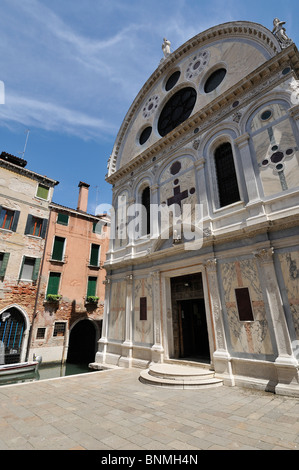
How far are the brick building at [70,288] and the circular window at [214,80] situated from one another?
13.0 meters

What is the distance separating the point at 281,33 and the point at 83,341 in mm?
21233

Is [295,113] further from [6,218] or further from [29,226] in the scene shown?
[6,218]

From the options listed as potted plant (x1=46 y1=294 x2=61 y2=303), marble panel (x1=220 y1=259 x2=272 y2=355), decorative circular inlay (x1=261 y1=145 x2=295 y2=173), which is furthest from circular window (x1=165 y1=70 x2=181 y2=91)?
potted plant (x1=46 y1=294 x2=61 y2=303)

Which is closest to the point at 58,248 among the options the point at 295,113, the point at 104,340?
the point at 104,340

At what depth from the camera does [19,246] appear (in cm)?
1617

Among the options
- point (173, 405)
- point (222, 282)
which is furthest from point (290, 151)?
point (173, 405)

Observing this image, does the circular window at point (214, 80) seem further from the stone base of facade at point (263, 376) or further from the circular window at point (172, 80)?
the stone base of facade at point (263, 376)

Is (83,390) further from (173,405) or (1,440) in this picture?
(1,440)

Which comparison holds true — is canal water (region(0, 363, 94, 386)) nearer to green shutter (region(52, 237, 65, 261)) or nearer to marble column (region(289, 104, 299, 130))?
green shutter (region(52, 237, 65, 261))

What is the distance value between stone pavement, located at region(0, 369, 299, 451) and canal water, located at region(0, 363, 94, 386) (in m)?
5.70

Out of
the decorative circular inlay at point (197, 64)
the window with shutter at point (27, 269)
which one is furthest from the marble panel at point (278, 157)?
the window with shutter at point (27, 269)

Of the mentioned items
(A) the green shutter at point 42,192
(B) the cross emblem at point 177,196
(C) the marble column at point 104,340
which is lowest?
(C) the marble column at point 104,340

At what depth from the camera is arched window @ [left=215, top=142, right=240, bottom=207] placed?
9.18 meters

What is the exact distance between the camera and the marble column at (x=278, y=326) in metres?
6.09
